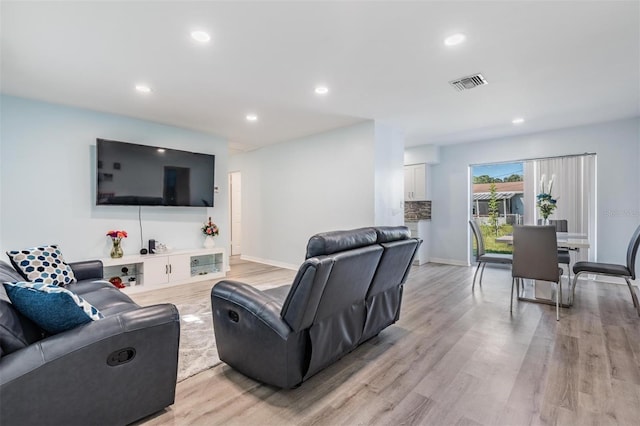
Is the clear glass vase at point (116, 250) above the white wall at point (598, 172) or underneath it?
underneath

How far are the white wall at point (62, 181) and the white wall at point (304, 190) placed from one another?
6.70 feet

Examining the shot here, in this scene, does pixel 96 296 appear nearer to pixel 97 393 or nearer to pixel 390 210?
pixel 97 393

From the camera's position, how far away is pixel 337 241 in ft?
6.29

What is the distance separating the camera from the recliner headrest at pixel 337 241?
1.82m

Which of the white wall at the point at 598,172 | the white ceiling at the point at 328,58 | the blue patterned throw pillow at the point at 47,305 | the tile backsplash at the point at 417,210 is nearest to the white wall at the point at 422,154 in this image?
the white wall at the point at 598,172

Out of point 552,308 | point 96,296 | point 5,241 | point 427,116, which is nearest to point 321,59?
point 427,116

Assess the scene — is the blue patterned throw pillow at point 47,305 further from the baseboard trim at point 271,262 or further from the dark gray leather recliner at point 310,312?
the baseboard trim at point 271,262

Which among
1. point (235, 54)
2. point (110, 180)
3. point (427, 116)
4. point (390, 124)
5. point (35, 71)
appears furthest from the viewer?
point (390, 124)

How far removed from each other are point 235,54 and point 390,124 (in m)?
2.89

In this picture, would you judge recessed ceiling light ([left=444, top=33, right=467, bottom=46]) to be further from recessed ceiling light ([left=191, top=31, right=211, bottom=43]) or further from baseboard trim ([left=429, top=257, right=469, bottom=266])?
baseboard trim ([left=429, top=257, right=469, bottom=266])

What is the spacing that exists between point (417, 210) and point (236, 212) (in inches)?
177

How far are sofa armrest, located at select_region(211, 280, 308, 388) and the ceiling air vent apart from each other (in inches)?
116

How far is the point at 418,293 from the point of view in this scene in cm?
413

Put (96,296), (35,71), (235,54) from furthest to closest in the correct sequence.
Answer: (35,71) → (235,54) → (96,296)
